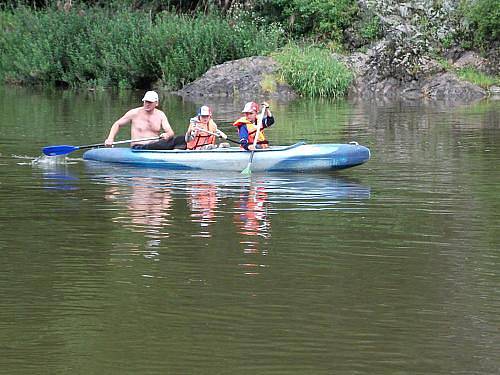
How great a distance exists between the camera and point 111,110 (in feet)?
92.1

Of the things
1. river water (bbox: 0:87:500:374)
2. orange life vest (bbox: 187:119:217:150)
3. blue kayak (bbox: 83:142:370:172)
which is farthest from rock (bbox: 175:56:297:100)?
blue kayak (bbox: 83:142:370:172)

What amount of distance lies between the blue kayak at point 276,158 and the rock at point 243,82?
1604 cm

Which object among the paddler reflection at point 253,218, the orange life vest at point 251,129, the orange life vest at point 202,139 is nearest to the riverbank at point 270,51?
the orange life vest at point 202,139

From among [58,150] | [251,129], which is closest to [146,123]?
[58,150]

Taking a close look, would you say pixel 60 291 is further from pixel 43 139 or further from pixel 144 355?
pixel 43 139

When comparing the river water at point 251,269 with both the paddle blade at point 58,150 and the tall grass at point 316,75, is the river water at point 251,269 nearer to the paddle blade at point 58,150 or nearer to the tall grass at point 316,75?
the paddle blade at point 58,150

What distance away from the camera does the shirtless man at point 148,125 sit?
17078mm

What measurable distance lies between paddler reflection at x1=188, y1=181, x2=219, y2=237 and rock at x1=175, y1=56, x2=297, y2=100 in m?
17.5

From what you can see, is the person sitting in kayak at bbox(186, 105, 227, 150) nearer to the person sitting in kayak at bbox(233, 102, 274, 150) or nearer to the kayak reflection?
the person sitting in kayak at bbox(233, 102, 274, 150)

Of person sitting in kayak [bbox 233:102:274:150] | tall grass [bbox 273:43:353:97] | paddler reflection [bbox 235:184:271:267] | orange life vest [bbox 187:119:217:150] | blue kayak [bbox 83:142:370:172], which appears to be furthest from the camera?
tall grass [bbox 273:43:353:97]

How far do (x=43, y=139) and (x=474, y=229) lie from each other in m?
11.0

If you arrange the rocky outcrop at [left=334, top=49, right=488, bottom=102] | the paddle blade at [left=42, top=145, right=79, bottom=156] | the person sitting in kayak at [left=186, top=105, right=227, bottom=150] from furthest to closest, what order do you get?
the rocky outcrop at [left=334, top=49, right=488, bottom=102] → the paddle blade at [left=42, top=145, right=79, bottom=156] → the person sitting in kayak at [left=186, top=105, right=227, bottom=150]

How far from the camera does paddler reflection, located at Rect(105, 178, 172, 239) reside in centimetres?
1170

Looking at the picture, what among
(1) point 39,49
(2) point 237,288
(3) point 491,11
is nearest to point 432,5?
(3) point 491,11
